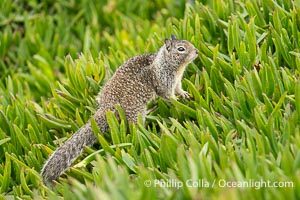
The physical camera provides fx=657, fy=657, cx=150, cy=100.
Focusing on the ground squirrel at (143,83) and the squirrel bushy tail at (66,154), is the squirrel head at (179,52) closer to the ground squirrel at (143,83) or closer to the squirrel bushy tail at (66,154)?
the ground squirrel at (143,83)

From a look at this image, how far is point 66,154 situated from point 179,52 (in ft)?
4.08

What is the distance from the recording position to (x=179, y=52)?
196 inches

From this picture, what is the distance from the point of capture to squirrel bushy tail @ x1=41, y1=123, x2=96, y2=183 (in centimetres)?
428

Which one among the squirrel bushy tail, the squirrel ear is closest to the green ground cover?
the squirrel bushy tail

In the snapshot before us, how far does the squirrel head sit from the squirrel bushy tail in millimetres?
957

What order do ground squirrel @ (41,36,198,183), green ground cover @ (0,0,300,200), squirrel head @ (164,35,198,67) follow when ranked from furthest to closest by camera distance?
squirrel head @ (164,35,198,67) < ground squirrel @ (41,36,198,183) < green ground cover @ (0,0,300,200)

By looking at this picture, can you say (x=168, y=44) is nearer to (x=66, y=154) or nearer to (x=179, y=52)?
(x=179, y=52)

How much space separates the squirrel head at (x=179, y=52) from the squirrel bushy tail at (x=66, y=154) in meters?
0.96

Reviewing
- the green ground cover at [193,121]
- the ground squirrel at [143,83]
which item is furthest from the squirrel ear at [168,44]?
the green ground cover at [193,121]

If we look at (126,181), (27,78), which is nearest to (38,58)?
(27,78)

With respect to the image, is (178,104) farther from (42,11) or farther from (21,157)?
(42,11)

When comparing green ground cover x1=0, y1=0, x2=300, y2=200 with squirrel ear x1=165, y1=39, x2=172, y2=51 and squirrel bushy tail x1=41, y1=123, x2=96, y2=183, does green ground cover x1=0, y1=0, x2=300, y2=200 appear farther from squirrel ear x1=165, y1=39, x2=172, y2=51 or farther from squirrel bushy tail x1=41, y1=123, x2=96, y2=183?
squirrel ear x1=165, y1=39, x2=172, y2=51

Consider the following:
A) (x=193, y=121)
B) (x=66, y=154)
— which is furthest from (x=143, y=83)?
(x=66, y=154)

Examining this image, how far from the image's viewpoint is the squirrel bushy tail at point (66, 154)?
14.0 feet
